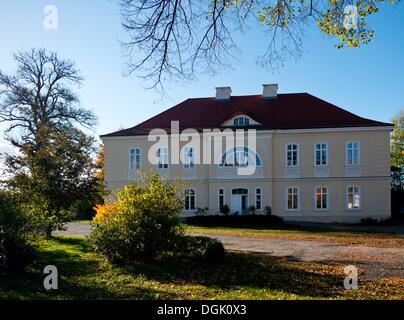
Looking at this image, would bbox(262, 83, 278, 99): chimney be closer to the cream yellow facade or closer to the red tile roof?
the red tile roof

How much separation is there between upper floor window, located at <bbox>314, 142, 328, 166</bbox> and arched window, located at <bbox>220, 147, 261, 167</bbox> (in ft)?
14.0

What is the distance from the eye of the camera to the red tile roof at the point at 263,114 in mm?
31234

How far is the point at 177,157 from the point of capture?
108ft

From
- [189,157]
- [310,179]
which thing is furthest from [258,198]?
[189,157]

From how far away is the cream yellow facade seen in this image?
3058cm

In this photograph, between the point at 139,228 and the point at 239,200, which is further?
the point at 239,200

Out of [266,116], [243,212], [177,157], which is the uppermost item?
[266,116]

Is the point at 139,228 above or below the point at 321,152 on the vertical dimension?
below

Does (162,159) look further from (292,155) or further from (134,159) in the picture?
(292,155)

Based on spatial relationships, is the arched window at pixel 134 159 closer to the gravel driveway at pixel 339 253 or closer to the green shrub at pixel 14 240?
the gravel driveway at pixel 339 253

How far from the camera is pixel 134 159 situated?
1324 inches

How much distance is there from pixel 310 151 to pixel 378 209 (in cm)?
640
